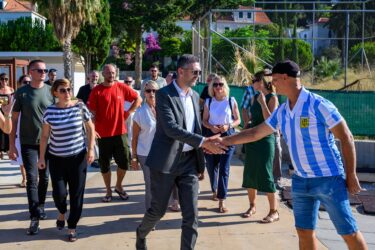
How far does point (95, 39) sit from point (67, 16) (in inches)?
358

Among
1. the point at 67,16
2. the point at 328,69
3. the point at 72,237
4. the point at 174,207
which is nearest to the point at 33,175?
the point at 72,237

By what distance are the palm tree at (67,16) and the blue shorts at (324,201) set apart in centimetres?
2851

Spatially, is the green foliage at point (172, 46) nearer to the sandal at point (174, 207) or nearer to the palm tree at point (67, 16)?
the palm tree at point (67, 16)

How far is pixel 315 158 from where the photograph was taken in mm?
4453

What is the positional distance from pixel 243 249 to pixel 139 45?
46.7 m

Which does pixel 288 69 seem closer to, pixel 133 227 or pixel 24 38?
pixel 133 227

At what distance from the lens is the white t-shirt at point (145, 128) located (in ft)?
22.9

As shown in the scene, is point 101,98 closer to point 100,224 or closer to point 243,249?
point 100,224

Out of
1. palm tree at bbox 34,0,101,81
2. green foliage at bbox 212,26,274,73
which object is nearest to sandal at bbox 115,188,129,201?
green foliage at bbox 212,26,274,73

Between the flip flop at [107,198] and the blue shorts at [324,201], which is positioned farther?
the flip flop at [107,198]

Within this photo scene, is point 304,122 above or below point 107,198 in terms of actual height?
above

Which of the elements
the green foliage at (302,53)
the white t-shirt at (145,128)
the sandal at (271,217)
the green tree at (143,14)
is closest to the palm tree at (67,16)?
the green foliage at (302,53)

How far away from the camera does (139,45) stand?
51531 millimetres

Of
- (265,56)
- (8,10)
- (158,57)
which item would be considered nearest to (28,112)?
(265,56)
